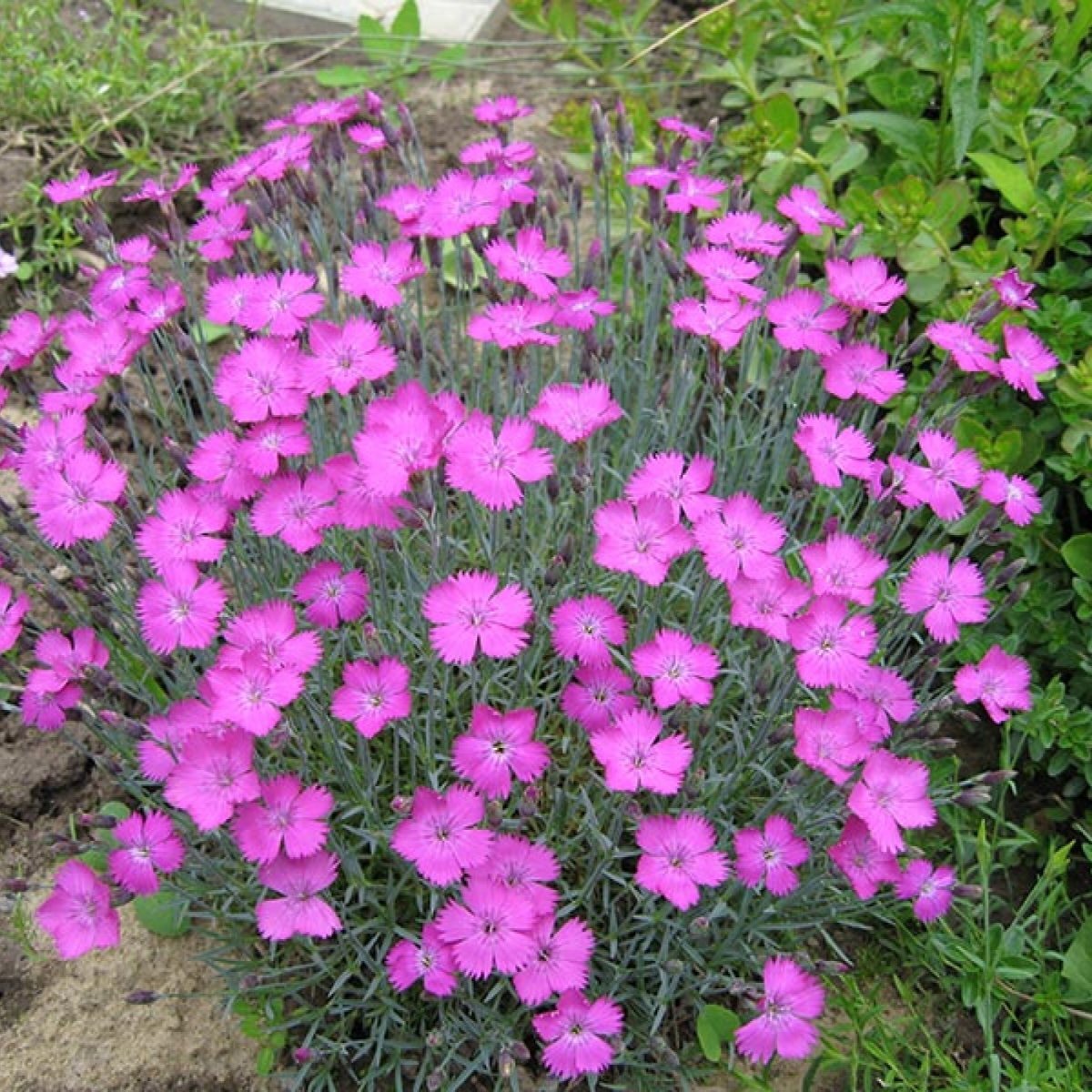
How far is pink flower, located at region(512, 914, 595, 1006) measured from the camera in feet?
5.30

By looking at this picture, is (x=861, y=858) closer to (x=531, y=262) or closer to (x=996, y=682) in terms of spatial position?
(x=996, y=682)

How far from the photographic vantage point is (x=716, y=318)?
6.40 feet

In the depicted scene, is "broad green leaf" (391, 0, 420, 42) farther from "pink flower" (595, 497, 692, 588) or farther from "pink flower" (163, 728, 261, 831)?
"pink flower" (163, 728, 261, 831)

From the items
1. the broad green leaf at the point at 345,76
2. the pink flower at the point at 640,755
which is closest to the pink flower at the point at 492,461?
the pink flower at the point at 640,755

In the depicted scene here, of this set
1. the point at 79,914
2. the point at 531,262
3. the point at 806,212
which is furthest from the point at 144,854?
the point at 806,212

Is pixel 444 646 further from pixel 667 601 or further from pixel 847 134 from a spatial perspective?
pixel 847 134

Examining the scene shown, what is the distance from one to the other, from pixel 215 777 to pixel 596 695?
54 centimetres

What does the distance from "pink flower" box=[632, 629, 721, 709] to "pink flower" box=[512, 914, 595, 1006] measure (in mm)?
332

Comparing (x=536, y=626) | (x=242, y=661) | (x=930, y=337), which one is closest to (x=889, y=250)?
(x=930, y=337)

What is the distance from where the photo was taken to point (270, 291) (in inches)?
77.1

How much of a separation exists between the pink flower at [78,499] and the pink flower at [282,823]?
446 millimetres

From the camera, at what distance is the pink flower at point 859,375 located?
1.95 meters

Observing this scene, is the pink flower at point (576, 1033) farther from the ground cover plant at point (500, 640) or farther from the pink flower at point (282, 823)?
the pink flower at point (282, 823)

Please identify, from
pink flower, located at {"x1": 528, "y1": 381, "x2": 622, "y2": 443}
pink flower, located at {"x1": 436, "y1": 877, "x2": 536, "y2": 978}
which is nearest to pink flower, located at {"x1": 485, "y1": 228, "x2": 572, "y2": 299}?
pink flower, located at {"x1": 528, "y1": 381, "x2": 622, "y2": 443}
